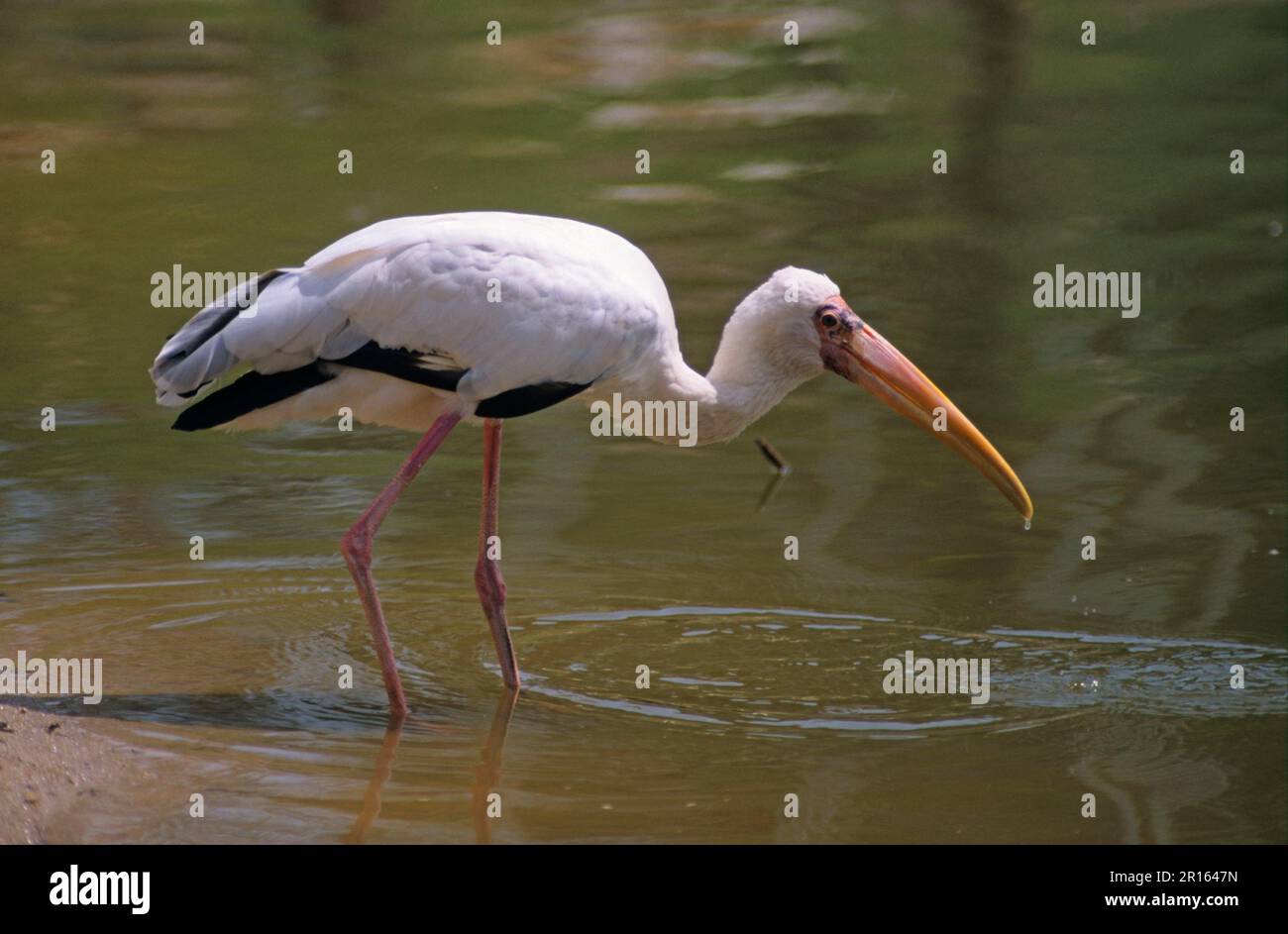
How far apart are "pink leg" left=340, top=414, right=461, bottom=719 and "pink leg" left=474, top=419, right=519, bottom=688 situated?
369 mm

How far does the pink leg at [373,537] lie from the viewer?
6.56 meters

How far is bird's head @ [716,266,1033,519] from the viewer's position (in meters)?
7.00

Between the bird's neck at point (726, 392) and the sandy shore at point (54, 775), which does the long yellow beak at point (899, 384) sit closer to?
the bird's neck at point (726, 392)

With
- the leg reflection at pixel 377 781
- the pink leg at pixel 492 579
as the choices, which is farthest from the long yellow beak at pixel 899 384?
the leg reflection at pixel 377 781

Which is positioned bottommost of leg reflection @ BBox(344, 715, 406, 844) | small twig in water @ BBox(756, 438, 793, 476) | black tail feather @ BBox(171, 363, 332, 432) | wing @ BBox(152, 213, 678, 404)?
leg reflection @ BBox(344, 715, 406, 844)

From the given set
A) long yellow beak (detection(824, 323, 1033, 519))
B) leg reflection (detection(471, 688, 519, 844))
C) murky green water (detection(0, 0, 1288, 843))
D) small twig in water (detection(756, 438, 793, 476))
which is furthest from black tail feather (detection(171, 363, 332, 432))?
small twig in water (detection(756, 438, 793, 476))

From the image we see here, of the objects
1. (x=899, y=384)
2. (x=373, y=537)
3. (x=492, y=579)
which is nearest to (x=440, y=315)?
(x=373, y=537)

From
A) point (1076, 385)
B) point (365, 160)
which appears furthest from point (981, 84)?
point (1076, 385)

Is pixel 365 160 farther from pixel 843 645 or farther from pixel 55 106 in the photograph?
pixel 843 645

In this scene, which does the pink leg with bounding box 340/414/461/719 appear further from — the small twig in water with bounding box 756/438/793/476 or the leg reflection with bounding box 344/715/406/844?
the small twig in water with bounding box 756/438/793/476

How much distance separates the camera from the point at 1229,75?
57.9 ft

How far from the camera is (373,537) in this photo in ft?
21.9

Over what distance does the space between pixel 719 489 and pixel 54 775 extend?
406 centimetres

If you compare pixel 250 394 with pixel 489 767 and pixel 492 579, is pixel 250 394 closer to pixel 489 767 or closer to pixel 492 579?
pixel 492 579
